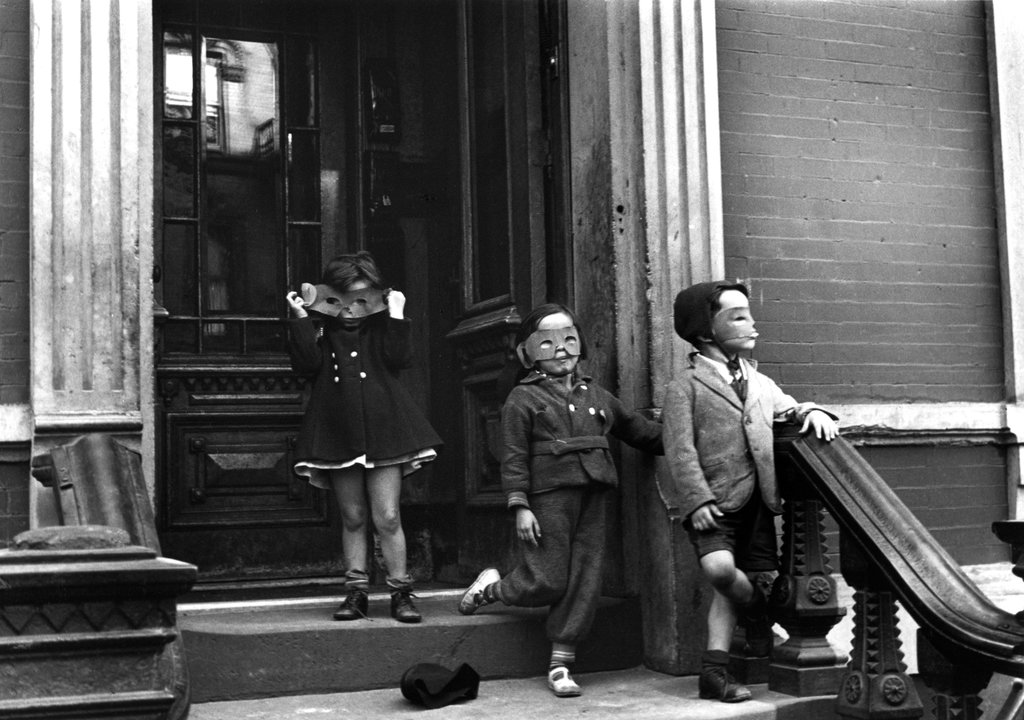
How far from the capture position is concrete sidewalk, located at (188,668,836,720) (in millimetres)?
4629

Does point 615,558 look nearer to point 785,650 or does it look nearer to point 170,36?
point 785,650

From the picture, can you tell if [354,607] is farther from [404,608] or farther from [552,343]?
[552,343]

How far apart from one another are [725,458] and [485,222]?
211 cm

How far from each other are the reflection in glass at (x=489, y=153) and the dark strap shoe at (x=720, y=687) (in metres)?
2.22

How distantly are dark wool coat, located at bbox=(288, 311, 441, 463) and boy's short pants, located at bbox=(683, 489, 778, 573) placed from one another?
4.26 ft


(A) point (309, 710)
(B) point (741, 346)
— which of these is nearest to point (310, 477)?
(A) point (309, 710)

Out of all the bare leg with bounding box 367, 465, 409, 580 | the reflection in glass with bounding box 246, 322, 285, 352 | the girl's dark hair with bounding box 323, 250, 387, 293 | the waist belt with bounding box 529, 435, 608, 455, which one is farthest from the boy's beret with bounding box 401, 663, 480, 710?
the reflection in glass with bounding box 246, 322, 285, 352

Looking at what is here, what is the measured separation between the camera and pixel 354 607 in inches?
209

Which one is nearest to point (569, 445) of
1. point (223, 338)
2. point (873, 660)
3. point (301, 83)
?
point (873, 660)

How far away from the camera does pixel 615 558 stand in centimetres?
571

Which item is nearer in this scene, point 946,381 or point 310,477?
point 310,477

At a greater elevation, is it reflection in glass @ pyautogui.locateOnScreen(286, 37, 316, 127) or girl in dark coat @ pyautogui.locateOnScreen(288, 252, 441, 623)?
reflection in glass @ pyautogui.locateOnScreen(286, 37, 316, 127)

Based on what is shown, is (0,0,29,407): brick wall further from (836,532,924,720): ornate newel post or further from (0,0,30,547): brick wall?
(836,532,924,720): ornate newel post

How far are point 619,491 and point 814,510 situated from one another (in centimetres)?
100
